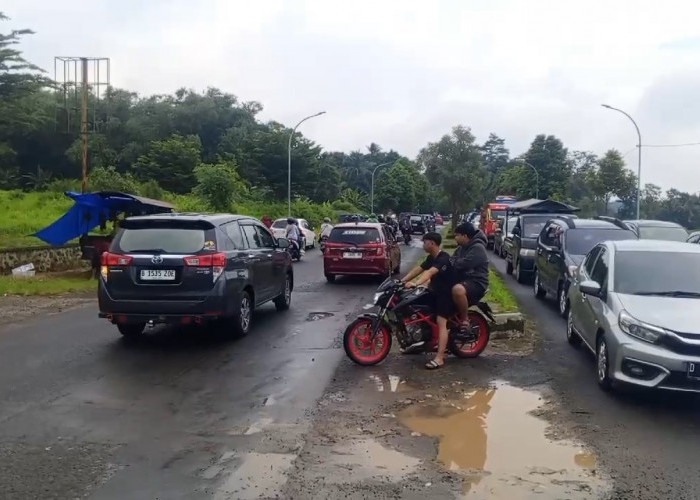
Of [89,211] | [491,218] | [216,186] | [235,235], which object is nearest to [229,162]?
[216,186]

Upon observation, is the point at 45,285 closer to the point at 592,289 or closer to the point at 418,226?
the point at 592,289

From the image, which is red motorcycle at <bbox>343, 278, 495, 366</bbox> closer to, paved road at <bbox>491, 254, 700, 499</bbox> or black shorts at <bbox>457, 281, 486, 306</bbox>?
black shorts at <bbox>457, 281, 486, 306</bbox>

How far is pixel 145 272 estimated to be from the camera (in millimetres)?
9547

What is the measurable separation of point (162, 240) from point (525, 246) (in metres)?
11.4

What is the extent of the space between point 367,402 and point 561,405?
1.92 metres

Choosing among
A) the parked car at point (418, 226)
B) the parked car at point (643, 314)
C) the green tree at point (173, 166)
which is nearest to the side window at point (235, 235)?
the parked car at point (643, 314)

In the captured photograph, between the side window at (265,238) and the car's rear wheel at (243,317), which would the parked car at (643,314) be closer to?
the car's rear wheel at (243,317)

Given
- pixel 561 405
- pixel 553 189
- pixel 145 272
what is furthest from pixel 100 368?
pixel 553 189

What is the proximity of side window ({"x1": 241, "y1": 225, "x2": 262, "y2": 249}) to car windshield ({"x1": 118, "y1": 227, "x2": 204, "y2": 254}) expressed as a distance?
5.11 feet

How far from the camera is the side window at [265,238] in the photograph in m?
12.3

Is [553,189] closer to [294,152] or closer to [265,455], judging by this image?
[294,152]

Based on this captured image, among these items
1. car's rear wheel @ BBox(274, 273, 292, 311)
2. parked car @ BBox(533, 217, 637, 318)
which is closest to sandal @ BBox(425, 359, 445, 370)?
parked car @ BBox(533, 217, 637, 318)

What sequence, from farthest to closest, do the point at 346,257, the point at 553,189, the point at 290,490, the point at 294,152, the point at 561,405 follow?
the point at 553,189, the point at 294,152, the point at 346,257, the point at 561,405, the point at 290,490

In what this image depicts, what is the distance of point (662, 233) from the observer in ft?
62.3
